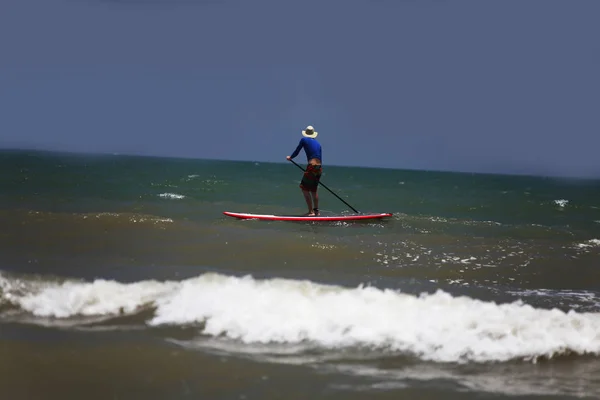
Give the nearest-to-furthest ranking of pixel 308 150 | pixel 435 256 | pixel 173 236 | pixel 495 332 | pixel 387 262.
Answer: pixel 495 332 < pixel 387 262 < pixel 435 256 < pixel 173 236 < pixel 308 150

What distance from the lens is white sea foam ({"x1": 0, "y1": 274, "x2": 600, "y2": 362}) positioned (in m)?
4.80

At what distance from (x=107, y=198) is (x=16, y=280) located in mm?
12581

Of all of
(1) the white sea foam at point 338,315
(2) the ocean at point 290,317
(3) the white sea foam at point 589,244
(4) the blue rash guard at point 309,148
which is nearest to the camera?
(2) the ocean at point 290,317

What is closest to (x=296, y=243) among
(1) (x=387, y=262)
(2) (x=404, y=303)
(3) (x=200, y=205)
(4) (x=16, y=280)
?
(1) (x=387, y=262)

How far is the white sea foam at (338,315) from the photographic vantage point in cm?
480

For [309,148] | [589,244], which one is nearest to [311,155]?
[309,148]

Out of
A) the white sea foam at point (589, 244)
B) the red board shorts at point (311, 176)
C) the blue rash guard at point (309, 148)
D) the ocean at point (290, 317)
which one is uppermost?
the blue rash guard at point (309, 148)

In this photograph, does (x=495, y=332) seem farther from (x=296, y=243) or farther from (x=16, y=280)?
Result: (x=16, y=280)

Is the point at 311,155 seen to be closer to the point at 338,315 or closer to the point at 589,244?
the point at 589,244

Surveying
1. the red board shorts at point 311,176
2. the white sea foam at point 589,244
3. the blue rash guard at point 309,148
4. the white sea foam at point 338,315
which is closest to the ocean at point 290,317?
the white sea foam at point 338,315

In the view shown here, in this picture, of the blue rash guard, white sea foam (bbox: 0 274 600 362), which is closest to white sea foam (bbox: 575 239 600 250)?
white sea foam (bbox: 0 274 600 362)

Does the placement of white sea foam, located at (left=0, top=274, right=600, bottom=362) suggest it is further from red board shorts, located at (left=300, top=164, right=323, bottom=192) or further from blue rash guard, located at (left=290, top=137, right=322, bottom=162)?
blue rash guard, located at (left=290, top=137, right=322, bottom=162)

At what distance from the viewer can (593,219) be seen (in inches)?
762

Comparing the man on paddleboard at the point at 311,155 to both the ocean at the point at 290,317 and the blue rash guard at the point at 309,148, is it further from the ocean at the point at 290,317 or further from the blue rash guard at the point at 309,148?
the ocean at the point at 290,317
